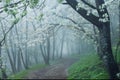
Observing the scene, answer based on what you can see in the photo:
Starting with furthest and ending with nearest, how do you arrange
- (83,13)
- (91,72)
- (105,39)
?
(91,72) < (105,39) < (83,13)

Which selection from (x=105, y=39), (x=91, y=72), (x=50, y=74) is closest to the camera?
(x=105, y=39)

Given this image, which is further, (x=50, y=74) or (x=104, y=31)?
(x=50, y=74)

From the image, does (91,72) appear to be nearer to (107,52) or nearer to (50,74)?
(107,52)

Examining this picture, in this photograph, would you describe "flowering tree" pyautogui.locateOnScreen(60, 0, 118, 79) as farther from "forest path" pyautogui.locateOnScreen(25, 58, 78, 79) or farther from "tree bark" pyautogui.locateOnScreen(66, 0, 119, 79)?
"forest path" pyautogui.locateOnScreen(25, 58, 78, 79)

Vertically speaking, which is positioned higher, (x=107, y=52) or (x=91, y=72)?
(x=107, y=52)

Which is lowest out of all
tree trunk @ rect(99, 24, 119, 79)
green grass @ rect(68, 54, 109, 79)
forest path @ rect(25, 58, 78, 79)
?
forest path @ rect(25, 58, 78, 79)

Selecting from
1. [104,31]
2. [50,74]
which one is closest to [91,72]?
[104,31]

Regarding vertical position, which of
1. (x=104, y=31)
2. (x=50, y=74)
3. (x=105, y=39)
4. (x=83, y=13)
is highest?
(x=83, y=13)

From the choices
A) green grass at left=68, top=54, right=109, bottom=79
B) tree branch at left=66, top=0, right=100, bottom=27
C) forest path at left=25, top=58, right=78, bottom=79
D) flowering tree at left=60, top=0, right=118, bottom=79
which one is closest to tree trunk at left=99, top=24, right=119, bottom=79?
flowering tree at left=60, top=0, right=118, bottom=79

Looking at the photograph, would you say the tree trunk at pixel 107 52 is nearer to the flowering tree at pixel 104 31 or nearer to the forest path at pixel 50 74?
the flowering tree at pixel 104 31

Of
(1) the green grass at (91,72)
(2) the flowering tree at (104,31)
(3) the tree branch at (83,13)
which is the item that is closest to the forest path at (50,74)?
(1) the green grass at (91,72)

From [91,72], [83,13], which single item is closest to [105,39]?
[83,13]

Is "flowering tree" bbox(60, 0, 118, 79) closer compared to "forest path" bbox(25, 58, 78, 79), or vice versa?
"flowering tree" bbox(60, 0, 118, 79)

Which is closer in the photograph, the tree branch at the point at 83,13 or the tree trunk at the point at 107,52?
the tree branch at the point at 83,13
